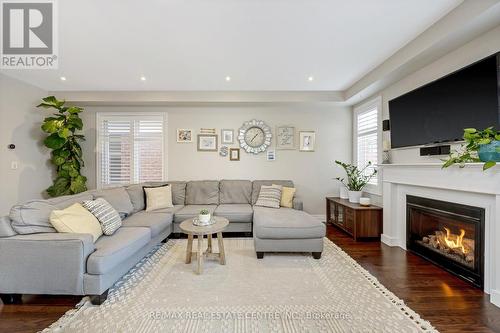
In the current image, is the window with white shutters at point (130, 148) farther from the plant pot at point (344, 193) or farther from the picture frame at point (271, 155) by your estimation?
the plant pot at point (344, 193)

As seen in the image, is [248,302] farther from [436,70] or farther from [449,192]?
[436,70]

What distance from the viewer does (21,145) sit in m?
3.74

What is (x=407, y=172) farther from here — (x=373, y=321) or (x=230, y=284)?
(x=230, y=284)

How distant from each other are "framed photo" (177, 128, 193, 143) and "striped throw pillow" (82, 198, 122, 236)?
2277 mm

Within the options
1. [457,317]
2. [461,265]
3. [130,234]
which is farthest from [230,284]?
[461,265]

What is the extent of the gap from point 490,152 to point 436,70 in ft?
4.54

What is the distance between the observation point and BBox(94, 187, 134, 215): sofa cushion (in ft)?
10.3

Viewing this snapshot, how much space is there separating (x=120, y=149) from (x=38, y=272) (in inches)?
127

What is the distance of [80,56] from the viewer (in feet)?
9.54

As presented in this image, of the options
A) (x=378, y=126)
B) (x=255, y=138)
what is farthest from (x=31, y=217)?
(x=378, y=126)

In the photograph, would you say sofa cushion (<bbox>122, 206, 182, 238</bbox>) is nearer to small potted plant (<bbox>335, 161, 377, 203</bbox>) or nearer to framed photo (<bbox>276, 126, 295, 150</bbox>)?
framed photo (<bbox>276, 126, 295, 150</bbox>)

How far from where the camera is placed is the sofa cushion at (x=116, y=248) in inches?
75.7

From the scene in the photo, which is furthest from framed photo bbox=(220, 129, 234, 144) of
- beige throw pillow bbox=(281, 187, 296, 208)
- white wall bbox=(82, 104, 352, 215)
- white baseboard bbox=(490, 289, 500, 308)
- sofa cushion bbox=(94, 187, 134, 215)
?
white baseboard bbox=(490, 289, 500, 308)

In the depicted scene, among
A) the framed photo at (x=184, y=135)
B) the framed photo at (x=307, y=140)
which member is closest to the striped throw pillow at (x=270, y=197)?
the framed photo at (x=307, y=140)
